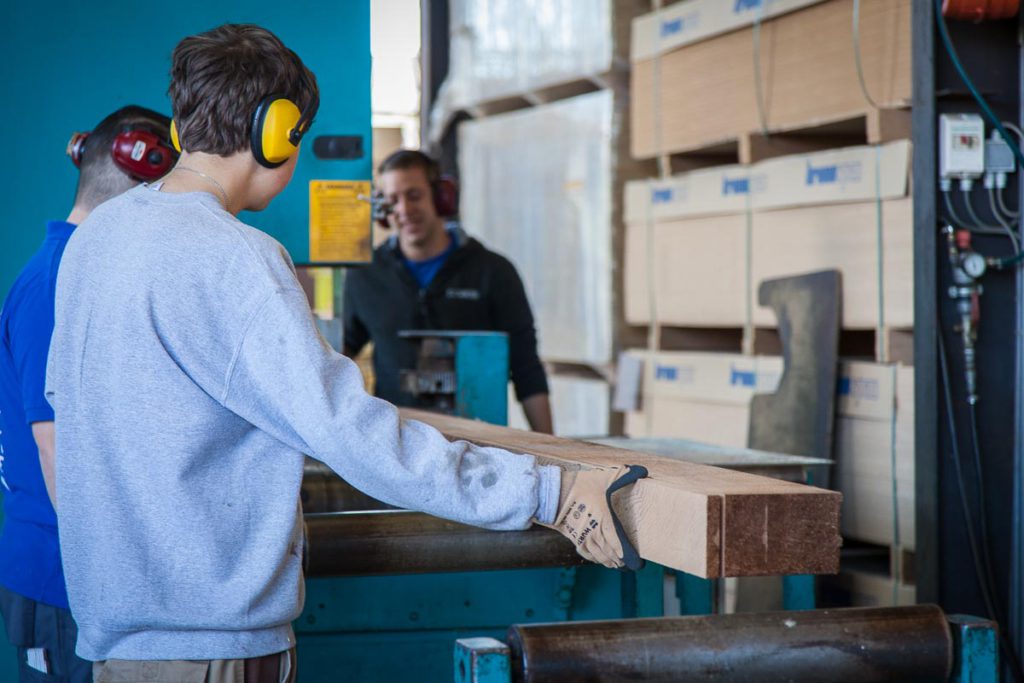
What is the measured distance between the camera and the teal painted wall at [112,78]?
280 cm

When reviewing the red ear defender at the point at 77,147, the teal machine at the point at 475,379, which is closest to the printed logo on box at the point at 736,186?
the teal machine at the point at 475,379

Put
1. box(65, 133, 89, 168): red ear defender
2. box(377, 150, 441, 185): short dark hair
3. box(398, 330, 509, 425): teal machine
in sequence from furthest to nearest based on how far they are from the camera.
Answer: box(377, 150, 441, 185): short dark hair, box(398, 330, 509, 425): teal machine, box(65, 133, 89, 168): red ear defender

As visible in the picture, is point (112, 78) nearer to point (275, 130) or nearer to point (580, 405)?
point (275, 130)

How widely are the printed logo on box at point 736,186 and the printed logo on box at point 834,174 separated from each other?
31 centimetres

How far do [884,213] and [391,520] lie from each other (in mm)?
2038

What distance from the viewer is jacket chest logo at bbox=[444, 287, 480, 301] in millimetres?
4309

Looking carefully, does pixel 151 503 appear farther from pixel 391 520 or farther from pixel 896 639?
pixel 896 639

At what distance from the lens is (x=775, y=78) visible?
13.7 ft

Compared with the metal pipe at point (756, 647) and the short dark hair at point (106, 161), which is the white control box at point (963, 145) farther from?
the short dark hair at point (106, 161)

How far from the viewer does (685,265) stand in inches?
182

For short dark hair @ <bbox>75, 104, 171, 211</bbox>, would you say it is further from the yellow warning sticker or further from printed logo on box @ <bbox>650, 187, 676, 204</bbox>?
printed logo on box @ <bbox>650, 187, 676, 204</bbox>

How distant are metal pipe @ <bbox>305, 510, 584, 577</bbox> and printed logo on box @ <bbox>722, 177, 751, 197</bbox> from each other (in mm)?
2270

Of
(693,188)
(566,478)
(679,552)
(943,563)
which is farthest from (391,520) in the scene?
(693,188)

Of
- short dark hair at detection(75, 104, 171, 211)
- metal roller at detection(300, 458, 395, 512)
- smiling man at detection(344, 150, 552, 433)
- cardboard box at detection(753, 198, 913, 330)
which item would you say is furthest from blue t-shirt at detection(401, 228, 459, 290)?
short dark hair at detection(75, 104, 171, 211)
